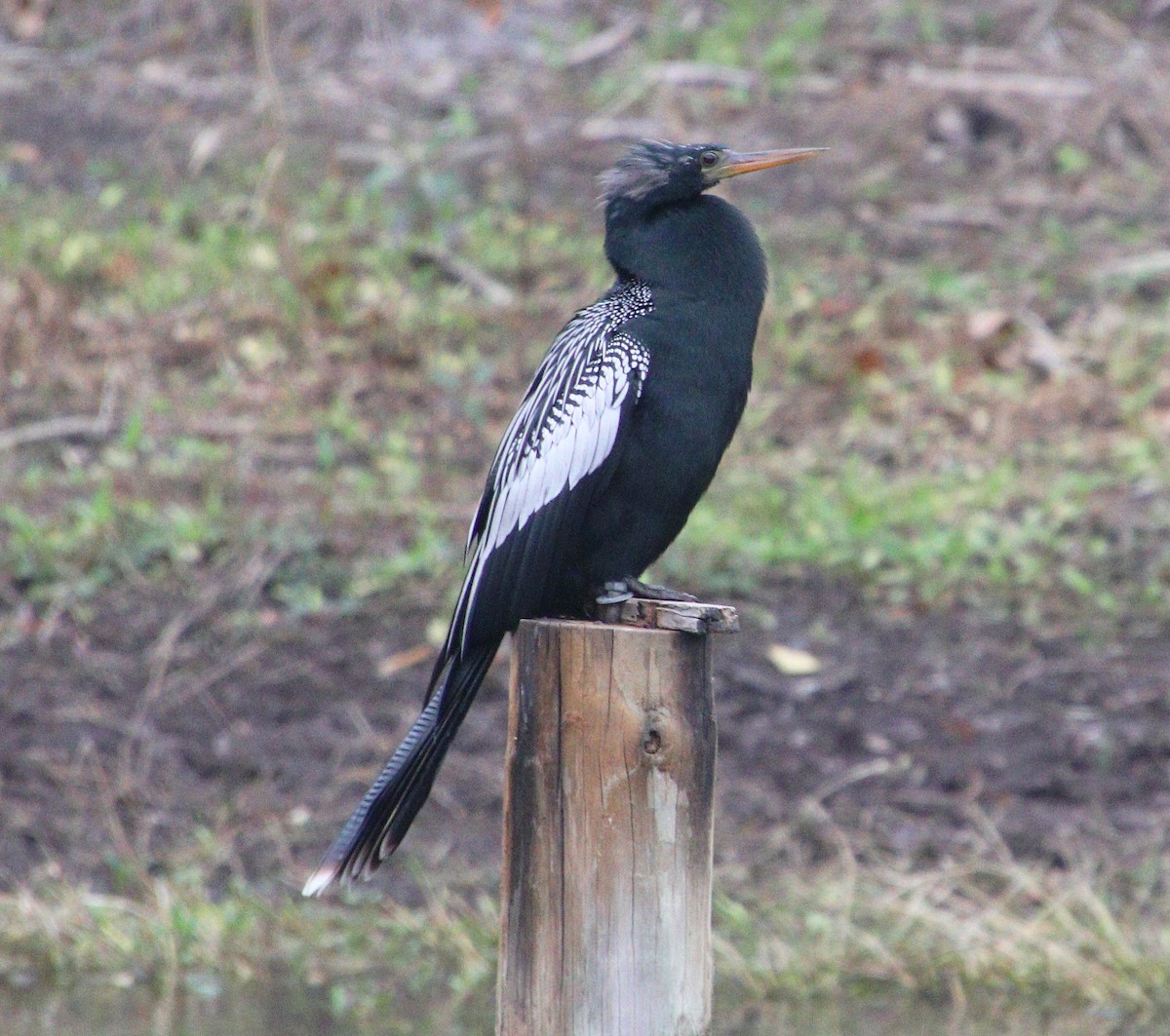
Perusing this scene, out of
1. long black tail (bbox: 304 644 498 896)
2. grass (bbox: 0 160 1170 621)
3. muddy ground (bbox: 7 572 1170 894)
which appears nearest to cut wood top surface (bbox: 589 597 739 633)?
long black tail (bbox: 304 644 498 896)

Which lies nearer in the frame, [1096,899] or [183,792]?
[1096,899]

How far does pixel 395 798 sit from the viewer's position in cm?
278

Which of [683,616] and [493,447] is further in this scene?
[493,447]

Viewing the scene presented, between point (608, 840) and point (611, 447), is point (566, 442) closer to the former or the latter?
point (611, 447)

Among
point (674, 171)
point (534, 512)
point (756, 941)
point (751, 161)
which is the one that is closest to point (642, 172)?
point (674, 171)

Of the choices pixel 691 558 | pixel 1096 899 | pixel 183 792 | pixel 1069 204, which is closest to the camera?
pixel 1096 899

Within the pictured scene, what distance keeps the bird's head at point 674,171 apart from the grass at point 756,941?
188cm

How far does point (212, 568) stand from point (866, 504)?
7.25 feet

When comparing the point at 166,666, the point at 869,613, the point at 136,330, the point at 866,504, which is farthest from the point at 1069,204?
the point at 166,666

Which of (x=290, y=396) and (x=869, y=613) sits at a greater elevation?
(x=290, y=396)

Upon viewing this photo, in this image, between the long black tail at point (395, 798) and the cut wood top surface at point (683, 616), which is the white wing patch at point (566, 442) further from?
the cut wood top surface at point (683, 616)

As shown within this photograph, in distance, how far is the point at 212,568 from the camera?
555 cm

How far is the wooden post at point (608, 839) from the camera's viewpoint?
7.82ft

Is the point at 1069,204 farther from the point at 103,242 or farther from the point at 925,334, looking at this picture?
the point at 103,242
